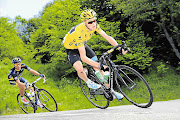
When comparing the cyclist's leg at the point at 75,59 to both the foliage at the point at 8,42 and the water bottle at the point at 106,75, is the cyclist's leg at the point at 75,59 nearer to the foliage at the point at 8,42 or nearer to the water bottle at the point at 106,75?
the water bottle at the point at 106,75

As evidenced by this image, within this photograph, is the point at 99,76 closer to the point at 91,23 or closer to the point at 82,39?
the point at 82,39

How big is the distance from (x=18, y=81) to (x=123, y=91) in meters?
4.31

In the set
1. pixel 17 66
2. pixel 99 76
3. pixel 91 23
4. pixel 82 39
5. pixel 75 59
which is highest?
pixel 91 23

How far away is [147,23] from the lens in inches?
850

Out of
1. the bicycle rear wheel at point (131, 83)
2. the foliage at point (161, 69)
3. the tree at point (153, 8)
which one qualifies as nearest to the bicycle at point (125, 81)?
the bicycle rear wheel at point (131, 83)

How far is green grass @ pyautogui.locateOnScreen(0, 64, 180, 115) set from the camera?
12266 millimetres

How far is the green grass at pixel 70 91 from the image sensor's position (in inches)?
483

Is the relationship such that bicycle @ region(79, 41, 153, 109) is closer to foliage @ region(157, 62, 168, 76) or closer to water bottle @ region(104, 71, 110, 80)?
water bottle @ region(104, 71, 110, 80)

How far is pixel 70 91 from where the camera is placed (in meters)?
15.9

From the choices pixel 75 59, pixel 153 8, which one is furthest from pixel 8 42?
pixel 75 59

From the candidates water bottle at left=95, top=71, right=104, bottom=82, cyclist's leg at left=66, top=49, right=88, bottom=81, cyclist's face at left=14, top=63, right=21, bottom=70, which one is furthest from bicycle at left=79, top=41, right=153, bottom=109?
cyclist's face at left=14, top=63, right=21, bottom=70

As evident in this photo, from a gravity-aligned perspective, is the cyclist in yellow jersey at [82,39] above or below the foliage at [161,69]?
above

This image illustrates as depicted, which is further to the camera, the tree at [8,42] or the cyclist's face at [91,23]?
A: the tree at [8,42]

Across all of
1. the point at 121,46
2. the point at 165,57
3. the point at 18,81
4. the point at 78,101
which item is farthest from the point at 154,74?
the point at 121,46
